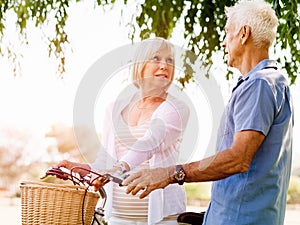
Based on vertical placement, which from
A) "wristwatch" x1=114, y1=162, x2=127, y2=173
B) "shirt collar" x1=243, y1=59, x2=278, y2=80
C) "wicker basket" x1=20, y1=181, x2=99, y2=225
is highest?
"shirt collar" x1=243, y1=59, x2=278, y2=80

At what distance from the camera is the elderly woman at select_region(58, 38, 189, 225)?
1.44 meters

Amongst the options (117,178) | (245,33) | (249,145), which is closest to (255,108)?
(249,145)

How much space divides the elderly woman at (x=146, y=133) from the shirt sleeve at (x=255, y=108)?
1.00 feet

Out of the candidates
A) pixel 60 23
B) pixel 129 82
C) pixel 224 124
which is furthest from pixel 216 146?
pixel 60 23

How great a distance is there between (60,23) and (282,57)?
100 cm

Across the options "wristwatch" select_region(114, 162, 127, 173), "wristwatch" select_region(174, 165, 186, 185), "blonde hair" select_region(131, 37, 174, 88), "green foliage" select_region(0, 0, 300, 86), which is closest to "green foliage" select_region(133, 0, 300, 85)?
"green foliage" select_region(0, 0, 300, 86)

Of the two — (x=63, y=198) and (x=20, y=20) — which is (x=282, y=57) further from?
(x=63, y=198)

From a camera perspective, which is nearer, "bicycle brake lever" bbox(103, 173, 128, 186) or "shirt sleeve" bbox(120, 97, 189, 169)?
"bicycle brake lever" bbox(103, 173, 128, 186)

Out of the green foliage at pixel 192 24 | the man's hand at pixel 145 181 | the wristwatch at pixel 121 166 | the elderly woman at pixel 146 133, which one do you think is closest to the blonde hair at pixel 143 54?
the elderly woman at pixel 146 133

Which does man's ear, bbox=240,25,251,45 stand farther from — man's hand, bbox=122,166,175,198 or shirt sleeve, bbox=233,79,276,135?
man's hand, bbox=122,166,175,198

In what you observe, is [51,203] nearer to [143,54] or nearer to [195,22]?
[143,54]

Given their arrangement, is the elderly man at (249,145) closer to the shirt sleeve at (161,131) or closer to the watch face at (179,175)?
the watch face at (179,175)

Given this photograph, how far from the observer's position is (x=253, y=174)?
3.80 ft

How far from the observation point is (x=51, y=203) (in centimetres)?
125
